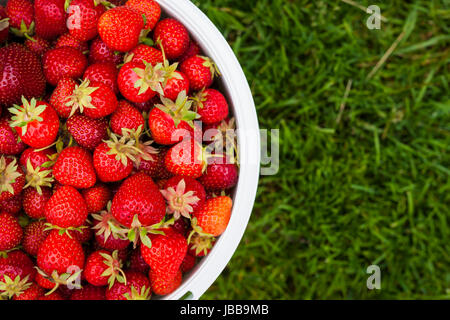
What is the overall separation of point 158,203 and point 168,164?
0.27ft

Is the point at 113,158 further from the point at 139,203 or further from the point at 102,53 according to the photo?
the point at 102,53

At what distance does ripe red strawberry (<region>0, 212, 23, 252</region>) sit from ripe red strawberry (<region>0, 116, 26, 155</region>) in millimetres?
116

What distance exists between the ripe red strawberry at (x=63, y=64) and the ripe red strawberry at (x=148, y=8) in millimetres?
138

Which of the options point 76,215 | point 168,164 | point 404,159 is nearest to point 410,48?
point 404,159

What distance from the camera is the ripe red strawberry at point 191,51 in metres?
0.84

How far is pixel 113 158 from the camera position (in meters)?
0.74

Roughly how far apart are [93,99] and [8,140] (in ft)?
0.57

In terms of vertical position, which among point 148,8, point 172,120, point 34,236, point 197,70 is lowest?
point 34,236

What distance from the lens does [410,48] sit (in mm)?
1250

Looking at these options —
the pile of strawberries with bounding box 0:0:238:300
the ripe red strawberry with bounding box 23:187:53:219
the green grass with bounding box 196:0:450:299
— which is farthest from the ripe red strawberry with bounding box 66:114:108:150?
the green grass with bounding box 196:0:450:299

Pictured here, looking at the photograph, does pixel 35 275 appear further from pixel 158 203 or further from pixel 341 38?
pixel 341 38

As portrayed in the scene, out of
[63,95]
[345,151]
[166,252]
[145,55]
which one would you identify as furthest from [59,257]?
[345,151]

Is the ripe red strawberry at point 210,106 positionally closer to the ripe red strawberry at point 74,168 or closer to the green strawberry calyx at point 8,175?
the ripe red strawberry at point 74,168
